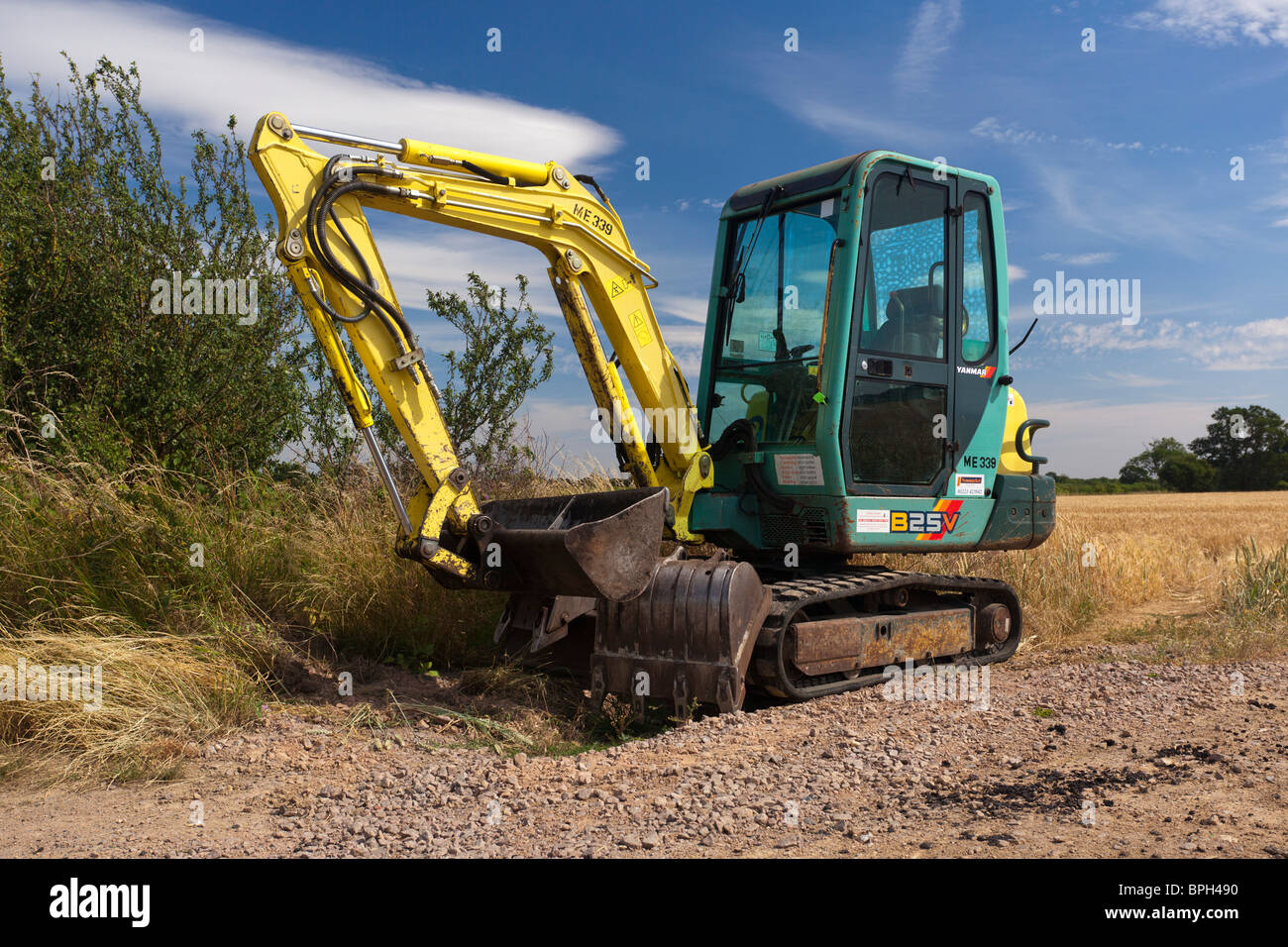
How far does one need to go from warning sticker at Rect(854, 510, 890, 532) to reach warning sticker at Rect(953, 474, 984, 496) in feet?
2.60

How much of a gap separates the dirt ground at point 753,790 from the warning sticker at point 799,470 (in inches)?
57.3

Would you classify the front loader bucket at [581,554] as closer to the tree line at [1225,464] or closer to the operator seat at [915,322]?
the operator seat at [915,322]

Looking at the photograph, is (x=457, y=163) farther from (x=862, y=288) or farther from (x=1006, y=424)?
(x=1006, y=424)

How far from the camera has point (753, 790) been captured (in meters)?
4.38

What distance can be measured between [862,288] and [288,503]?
491 centimetres

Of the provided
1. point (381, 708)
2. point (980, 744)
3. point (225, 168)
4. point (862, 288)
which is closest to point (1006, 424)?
point (862, 288)

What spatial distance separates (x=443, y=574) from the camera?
5.68 meters

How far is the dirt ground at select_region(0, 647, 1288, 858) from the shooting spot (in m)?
3.73

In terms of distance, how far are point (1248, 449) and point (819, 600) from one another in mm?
57663

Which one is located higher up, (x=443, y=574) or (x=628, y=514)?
(x=628, y=514)
